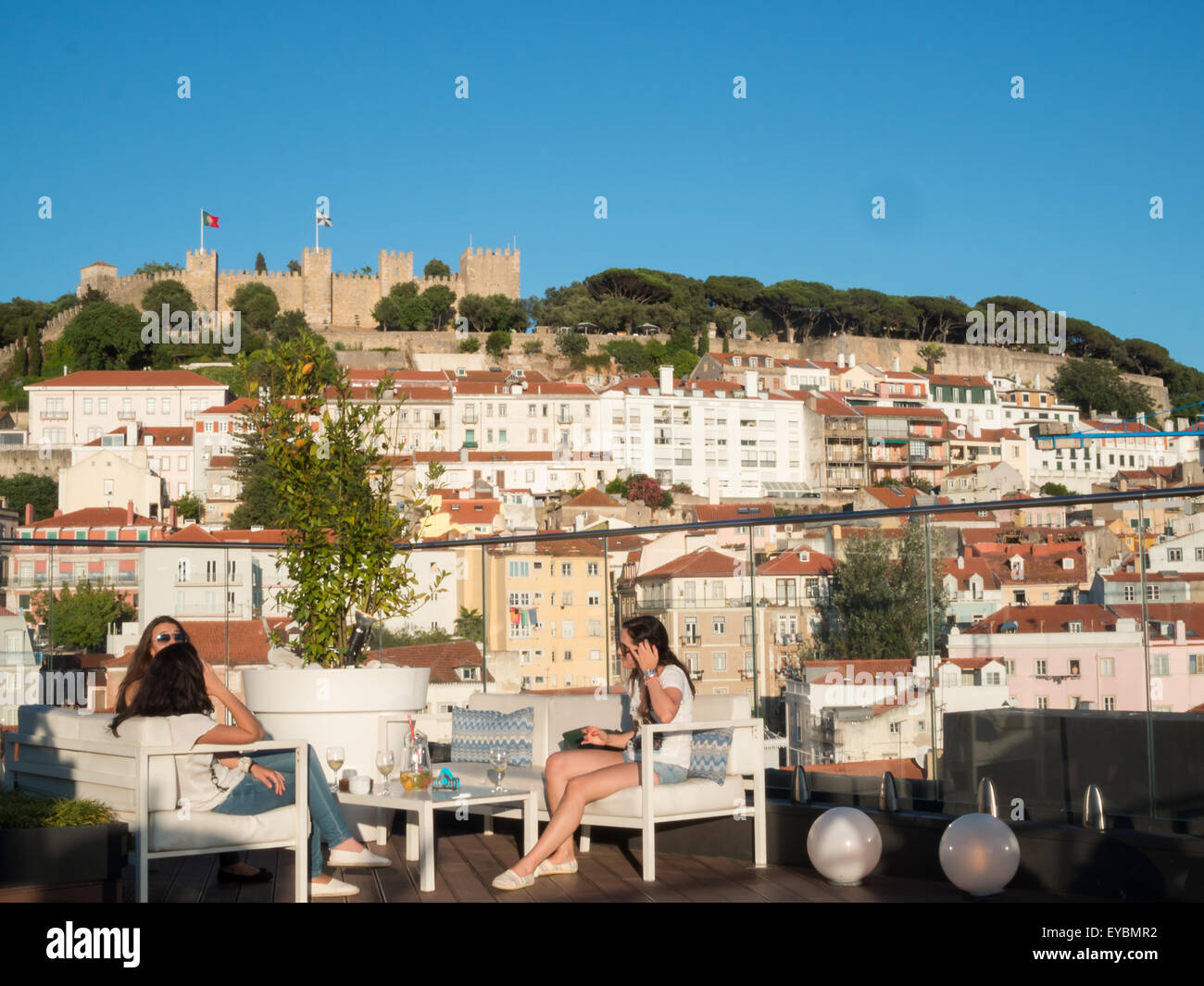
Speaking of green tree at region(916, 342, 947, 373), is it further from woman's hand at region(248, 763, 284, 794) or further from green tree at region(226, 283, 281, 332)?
woman's hand at region(248, 763, 284, 794)

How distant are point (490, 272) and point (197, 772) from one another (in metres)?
80.0

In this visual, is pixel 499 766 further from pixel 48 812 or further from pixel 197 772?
pixel 48 812

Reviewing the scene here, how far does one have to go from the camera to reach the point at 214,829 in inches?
141

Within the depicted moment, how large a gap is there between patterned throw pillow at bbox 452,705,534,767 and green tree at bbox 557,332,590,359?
69548 millimetres

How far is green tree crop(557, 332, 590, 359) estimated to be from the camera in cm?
7462

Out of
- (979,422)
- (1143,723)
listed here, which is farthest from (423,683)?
(979,422)

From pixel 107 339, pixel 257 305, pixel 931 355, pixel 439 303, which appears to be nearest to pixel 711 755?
pixel 107 339

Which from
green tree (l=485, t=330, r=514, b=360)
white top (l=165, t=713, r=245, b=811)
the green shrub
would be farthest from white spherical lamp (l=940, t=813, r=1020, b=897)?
green tree (l=485, t=330, r=514, b=360)

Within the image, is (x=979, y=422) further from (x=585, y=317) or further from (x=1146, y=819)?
(x=1146, y=819)

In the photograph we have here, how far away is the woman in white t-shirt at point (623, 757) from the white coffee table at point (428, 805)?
3.3 inches

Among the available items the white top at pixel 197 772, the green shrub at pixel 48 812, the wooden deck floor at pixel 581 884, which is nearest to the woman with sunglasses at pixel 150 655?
the white top at pixel 197 772

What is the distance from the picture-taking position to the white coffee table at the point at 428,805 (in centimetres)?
396

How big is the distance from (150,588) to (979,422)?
73.9 metres

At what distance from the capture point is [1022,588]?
3.95 m
